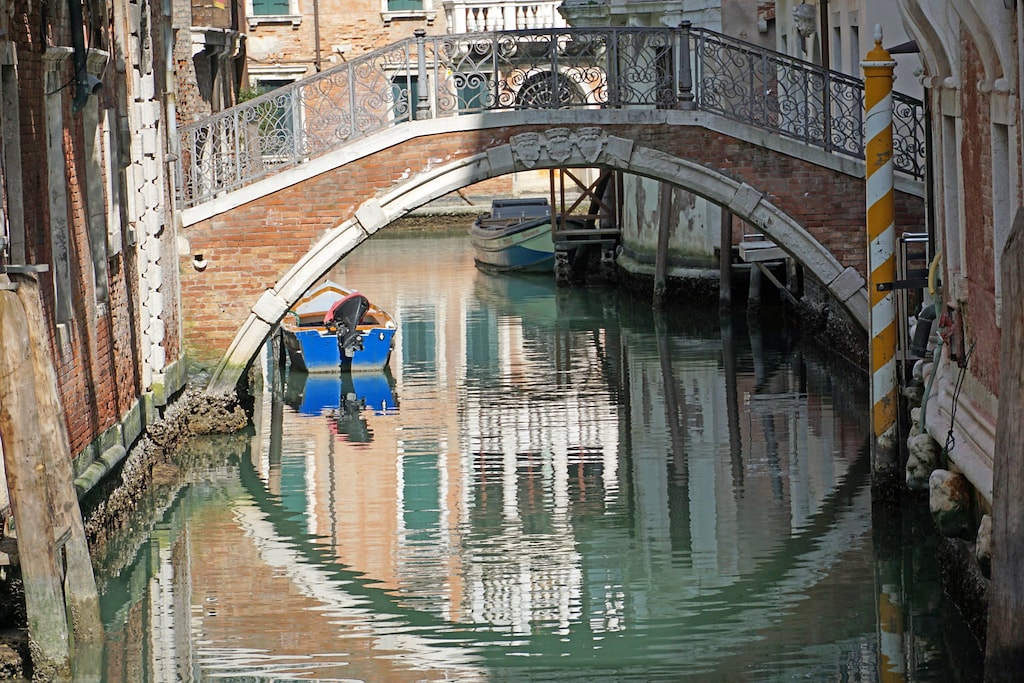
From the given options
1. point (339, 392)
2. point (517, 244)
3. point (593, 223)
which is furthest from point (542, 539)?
point (517, 244)

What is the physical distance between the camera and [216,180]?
36.3 ft

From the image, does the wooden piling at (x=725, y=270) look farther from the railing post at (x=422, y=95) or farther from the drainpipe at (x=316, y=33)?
the drainpipe at (x=316, y=33)

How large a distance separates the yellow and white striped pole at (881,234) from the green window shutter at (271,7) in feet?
59.6

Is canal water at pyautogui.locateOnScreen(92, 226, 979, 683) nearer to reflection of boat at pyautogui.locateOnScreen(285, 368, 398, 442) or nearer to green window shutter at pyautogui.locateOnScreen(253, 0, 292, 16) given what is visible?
reflection of boat at pyautogui.locateOnScreen(285, 368, 398, 442)

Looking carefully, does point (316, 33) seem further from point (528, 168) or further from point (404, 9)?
point (528, 168)

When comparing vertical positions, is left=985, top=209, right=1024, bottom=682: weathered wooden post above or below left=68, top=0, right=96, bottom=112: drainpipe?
below

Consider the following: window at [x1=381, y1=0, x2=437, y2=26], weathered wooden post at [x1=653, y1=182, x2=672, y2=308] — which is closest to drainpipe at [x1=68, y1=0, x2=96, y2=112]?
weathered wooden post at [x1=653, y1=182, x2=672, y2=308]

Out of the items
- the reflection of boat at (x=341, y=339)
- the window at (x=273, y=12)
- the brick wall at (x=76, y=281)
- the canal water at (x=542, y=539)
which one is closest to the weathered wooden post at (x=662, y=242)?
the canal water at (x=542, y=539)

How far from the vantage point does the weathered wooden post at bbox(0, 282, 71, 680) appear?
5.64 meters

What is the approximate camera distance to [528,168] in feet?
36.3

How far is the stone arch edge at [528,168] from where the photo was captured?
11.0m

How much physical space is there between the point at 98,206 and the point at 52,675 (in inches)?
135

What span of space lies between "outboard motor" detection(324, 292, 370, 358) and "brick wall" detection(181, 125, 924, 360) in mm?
2794

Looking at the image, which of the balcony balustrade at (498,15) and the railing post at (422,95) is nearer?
the railing post at (422,95)
